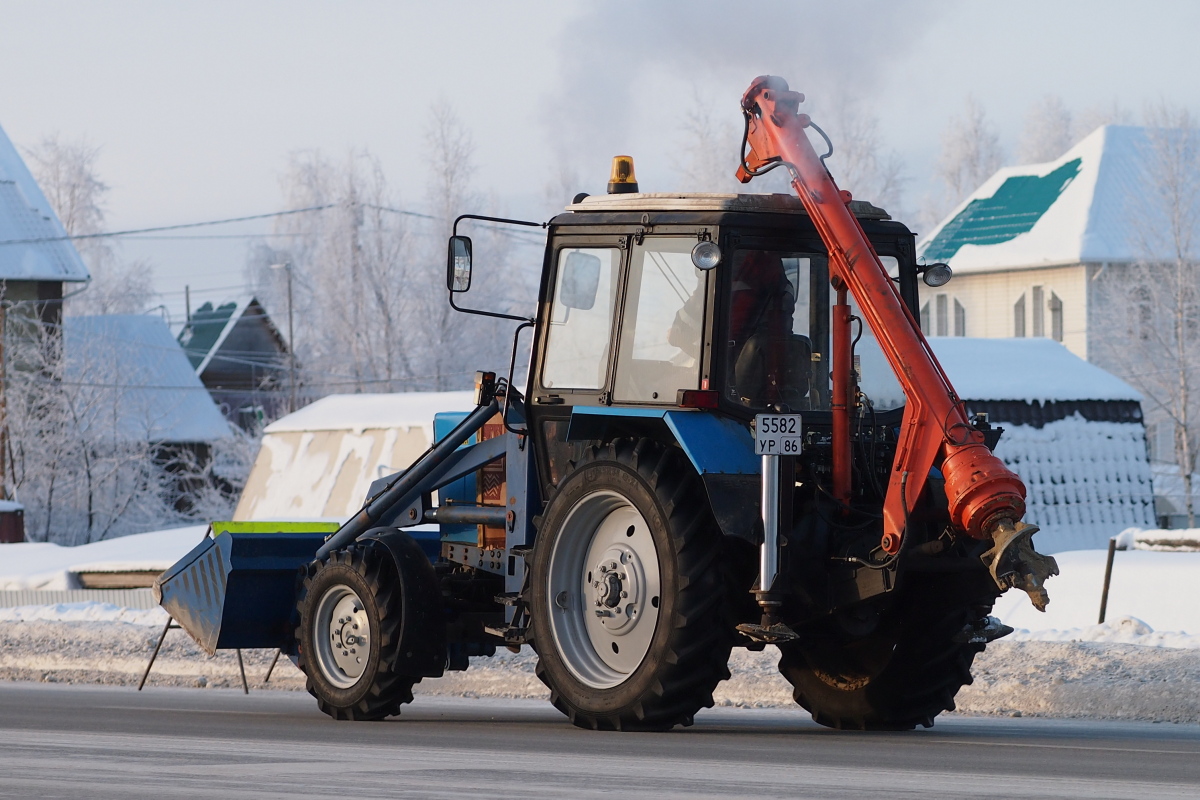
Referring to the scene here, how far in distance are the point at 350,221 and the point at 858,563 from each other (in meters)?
Answer: 50.4

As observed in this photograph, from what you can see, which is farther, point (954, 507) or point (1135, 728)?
point (1135, 728)

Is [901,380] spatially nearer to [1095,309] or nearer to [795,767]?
[795,767]

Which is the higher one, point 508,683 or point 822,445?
point 822,445

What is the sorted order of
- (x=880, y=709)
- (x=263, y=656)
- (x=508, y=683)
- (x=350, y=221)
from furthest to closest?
(x=350, y=221) → (x=263, y=656) → (x=508, y=683) → (x=880, y=709)

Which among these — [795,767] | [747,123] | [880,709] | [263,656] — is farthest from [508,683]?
[795,767]

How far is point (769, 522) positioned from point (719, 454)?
0.42 meters

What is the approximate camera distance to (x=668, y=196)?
9.62 m

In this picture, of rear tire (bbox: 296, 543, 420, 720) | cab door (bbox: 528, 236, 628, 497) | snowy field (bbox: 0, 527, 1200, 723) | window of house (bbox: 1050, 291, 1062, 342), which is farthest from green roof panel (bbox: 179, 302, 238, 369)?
cab door (bbox: 528, 236, 628, 497)

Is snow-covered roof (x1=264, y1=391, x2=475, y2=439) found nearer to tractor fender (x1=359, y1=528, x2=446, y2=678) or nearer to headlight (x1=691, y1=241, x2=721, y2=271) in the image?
tractor fender (x1=359, y1=528, x2=446, y2=678)

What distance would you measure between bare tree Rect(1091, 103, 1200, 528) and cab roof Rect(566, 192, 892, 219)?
40759 millimetres

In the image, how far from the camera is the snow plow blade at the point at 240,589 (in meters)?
11.6

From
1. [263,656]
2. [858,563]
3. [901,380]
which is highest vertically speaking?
[901,380]

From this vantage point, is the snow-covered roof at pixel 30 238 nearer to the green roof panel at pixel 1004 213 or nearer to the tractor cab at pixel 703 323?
the green roof panel at pixel 1004 213

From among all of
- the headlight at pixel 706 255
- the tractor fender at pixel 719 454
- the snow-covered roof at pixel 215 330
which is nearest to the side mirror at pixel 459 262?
the tractor fender at pixel 719 454
